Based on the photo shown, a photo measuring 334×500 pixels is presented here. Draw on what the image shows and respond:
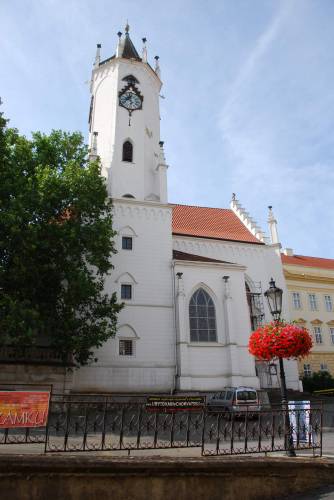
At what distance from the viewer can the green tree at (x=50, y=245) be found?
1708 cm

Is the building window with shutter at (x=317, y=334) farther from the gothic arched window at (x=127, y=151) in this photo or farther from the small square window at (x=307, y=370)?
the gothic arched window at (x=127, y=151)

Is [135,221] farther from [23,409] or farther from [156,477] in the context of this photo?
[156,477]

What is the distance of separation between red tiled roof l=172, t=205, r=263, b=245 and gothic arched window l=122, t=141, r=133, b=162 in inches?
187

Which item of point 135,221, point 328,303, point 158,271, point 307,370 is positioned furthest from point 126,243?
point 328,303

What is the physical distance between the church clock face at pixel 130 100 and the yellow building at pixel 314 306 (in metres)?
20.1

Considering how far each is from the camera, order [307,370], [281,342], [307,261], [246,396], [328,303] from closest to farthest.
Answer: [281,342]
[246,396]
[307,370]
[328,303]
[307,261]

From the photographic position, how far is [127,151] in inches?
1146

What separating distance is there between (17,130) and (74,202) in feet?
14.8

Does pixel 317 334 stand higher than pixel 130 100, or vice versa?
pixel 130 100

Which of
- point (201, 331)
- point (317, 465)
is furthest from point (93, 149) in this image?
point (317, 465)

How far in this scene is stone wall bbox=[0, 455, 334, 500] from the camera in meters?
6.61

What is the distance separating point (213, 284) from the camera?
25.4 meters

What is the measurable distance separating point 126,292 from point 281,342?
1526 cm

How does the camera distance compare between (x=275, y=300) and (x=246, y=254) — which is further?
(x=246, y=254)
